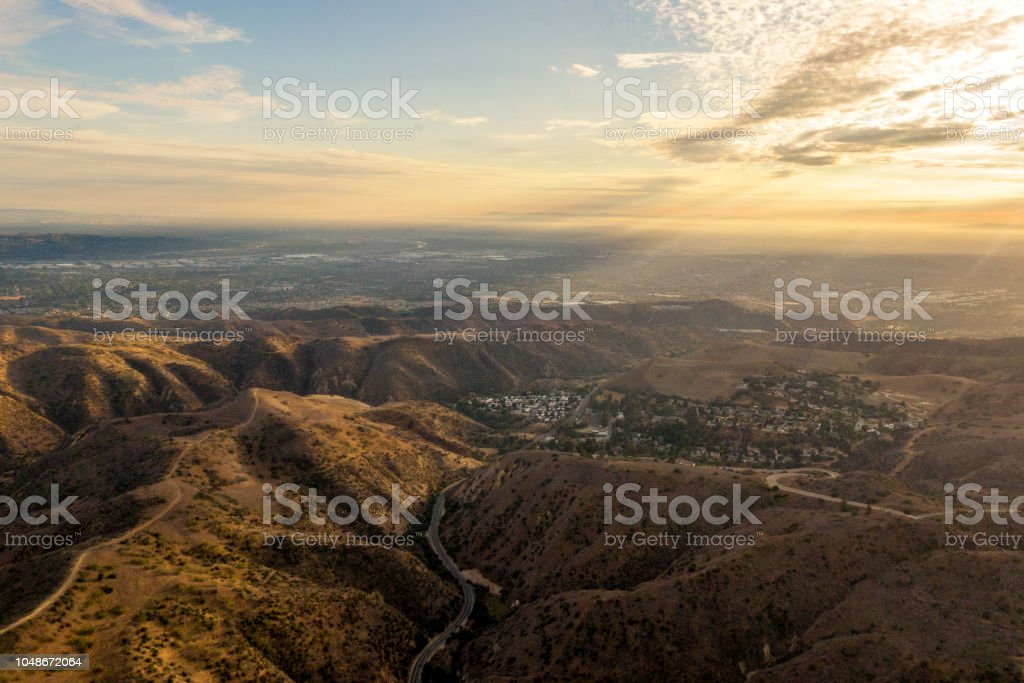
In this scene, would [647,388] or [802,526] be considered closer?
[802,526]

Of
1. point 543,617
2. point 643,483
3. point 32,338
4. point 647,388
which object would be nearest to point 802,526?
point 643,483

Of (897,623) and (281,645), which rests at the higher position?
(897,623)

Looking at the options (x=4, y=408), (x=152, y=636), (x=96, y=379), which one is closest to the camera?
(x=152, y=636)

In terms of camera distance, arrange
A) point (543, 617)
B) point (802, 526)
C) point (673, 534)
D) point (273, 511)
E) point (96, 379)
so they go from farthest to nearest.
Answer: point (96, 379) < point (273, 511) < point (673, 534) < point (802, 526) < point (543, 617)

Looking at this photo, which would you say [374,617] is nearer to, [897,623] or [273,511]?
[273,511]

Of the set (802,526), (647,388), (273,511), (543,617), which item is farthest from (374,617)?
(647,388)

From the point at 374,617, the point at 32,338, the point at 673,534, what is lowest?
the point at 374,617

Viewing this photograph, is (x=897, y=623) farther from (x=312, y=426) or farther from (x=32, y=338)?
(x=32, y=338)
